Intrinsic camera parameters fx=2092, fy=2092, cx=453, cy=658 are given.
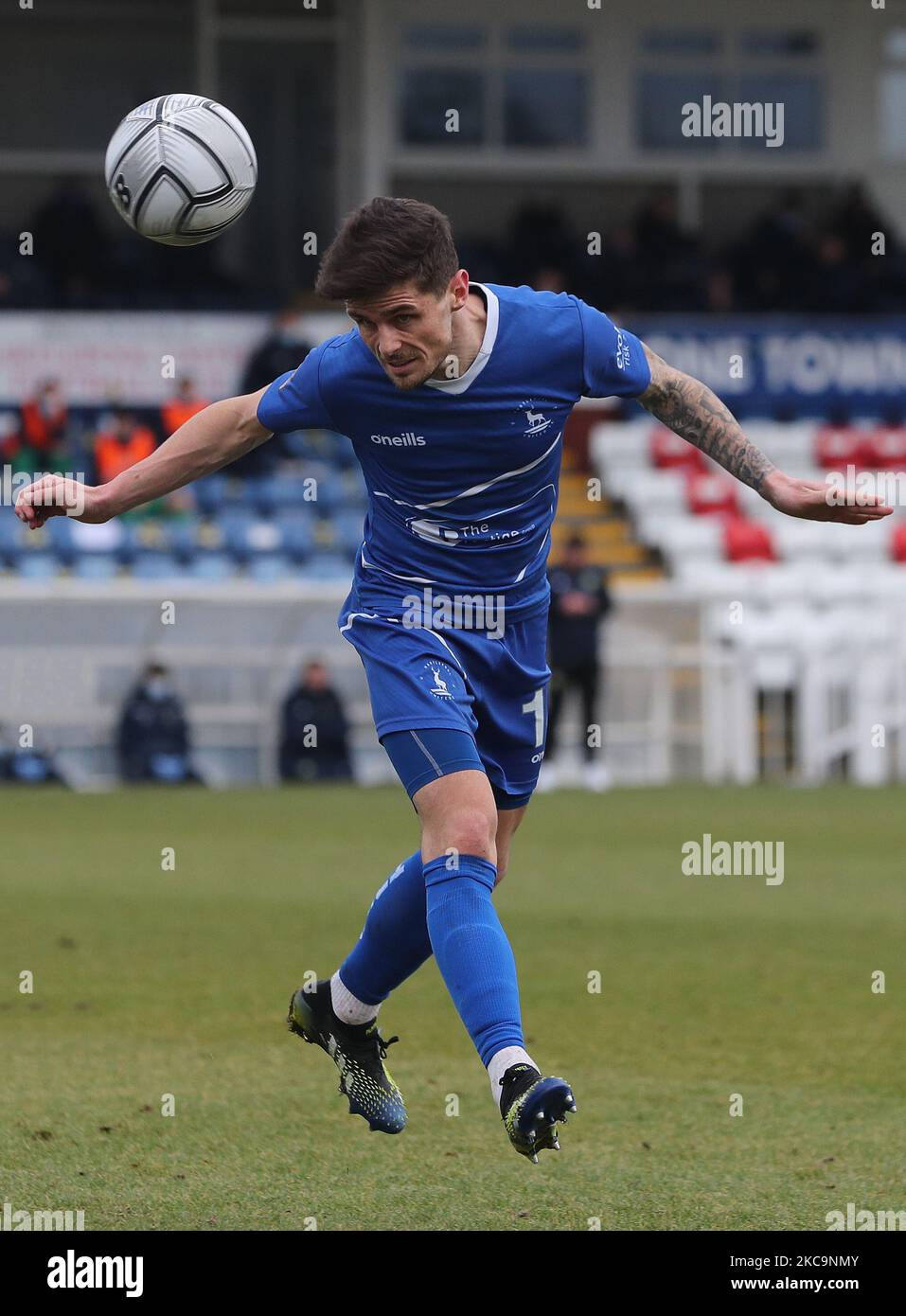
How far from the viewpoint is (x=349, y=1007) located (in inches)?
208

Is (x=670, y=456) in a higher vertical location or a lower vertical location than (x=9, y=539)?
higher

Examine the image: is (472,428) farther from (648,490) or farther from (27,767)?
(648,490)

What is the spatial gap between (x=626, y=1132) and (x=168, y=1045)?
185 cm

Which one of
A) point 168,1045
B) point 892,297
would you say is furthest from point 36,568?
point 168,1045

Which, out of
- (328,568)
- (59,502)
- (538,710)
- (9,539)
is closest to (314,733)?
(328,568)

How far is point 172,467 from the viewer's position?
478cm

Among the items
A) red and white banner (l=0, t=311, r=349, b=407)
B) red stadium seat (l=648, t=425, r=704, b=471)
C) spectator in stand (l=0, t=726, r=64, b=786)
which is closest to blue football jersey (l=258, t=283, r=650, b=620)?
spectator in stand (l=0, t=726, r=64, b=786)

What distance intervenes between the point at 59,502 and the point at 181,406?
16972 mm

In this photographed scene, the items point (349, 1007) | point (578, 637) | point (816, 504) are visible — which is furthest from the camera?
point (578, 637)

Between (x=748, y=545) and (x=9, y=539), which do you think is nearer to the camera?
(x=9, y=539)

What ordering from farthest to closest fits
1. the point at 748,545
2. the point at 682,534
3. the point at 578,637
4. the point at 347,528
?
1. the point at 682,534
2. the point at 748,545
3. the point at 347,528
4. the point at 578,637

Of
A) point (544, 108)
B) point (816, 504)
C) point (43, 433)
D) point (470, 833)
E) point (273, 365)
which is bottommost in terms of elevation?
point (470, 833)

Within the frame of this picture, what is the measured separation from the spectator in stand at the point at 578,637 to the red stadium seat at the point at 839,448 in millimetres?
5976

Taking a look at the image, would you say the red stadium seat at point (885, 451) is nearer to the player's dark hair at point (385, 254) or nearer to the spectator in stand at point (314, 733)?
the spectator in stand at point (314, 733)
